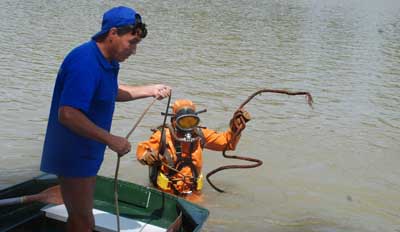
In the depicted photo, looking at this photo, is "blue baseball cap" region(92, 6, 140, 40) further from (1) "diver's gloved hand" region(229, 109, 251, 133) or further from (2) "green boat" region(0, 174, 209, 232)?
(1) "diver's gloved hand" region(229, 109, 251, 133)

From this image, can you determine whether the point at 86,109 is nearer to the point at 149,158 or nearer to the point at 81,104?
the point at 81,104

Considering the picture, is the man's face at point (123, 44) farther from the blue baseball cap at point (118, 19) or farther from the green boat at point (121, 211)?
the green boat at point (121, 211)

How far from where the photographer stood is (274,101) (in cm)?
1270

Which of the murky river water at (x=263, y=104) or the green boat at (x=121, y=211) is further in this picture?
the murky river water at (x=263, y=104)

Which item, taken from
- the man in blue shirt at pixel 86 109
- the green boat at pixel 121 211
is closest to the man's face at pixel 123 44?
the man in blue shirt at pixel 86 109

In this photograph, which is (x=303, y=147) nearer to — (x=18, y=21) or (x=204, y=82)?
(x=204, y=82)

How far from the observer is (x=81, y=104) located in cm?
339

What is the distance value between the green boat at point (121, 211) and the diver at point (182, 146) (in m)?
0.51

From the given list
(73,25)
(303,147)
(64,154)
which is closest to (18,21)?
(73,25)

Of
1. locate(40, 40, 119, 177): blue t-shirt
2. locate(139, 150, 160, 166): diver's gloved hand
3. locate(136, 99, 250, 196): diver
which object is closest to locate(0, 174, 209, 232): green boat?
locate(139, 150, 160, 166): diver's gloved hand

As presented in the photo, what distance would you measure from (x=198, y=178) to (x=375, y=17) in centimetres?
3093

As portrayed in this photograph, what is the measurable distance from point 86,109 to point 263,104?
926 centimetres

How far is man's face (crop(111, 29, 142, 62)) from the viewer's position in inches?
142

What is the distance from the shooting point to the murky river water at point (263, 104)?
7.66m
